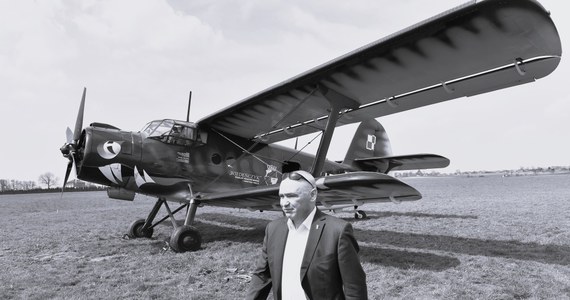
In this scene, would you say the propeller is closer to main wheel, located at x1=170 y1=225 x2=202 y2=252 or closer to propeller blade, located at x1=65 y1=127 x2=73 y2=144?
propeller blade, located at x1=65 y1=127 x2=73 y2=144

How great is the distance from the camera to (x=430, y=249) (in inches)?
245

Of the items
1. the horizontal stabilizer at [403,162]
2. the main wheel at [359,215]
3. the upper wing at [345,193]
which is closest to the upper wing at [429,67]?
the upper wing at [345,193]

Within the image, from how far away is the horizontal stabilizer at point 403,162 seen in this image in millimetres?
8414

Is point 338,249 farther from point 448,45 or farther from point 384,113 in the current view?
point 384,113

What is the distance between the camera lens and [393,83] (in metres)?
5.99

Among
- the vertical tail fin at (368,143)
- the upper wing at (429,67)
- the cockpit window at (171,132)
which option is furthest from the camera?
the vertical tail fin at (368,143)

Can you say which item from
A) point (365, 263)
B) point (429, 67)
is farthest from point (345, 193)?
point (429, 67)

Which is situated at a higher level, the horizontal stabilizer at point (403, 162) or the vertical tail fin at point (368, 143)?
the vertical tail fin at point (368, 143)

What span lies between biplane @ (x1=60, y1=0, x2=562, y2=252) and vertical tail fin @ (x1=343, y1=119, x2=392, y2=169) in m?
1.72

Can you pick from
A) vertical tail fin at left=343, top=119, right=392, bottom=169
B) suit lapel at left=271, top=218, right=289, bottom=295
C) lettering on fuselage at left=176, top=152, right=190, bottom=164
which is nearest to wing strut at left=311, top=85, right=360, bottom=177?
lettering on fuselage at left=176, top=152, right=190, bottom=164

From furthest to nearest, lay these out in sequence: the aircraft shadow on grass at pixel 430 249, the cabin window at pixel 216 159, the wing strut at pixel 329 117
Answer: the cabin window at pixel 216 159
the wing strut at pixel 329 117
the aircraft shadow on grass at pixel 430 249

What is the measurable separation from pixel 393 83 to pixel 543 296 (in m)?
3.56

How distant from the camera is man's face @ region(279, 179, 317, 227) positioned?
6.17 ft

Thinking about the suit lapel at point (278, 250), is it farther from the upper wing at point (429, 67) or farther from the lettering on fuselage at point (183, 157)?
the lettering on fuselage at point (183, 157)
